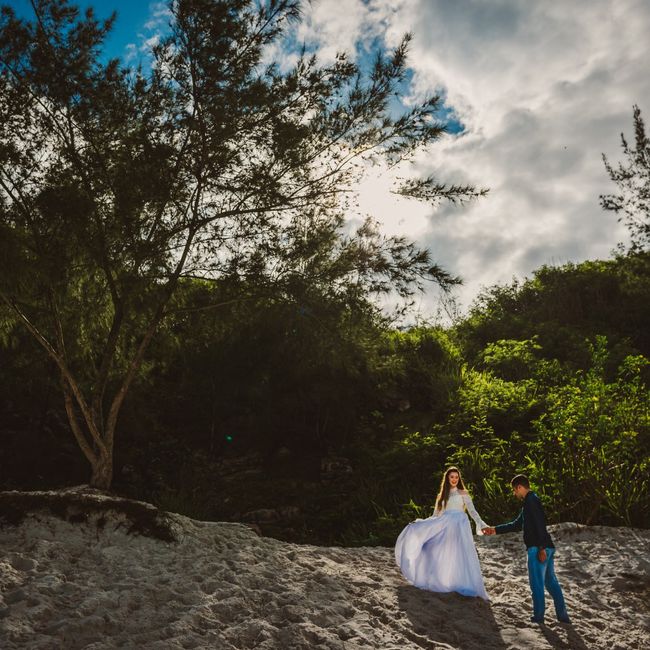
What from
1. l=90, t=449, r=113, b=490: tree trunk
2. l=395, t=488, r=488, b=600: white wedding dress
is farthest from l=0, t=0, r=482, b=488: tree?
l=395, t=488, r=488, b=600: white wedding dress

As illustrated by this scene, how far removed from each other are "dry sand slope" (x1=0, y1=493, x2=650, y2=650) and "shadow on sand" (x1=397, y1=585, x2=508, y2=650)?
0.05 feet

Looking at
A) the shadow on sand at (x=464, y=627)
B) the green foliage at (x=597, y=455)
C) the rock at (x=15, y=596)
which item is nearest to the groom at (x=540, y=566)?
the shadow on sand at (x=464, y=627)

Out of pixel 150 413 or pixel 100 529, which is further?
pixel 150 413

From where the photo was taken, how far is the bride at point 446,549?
499 cm

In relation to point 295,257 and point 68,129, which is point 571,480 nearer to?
point 295,257

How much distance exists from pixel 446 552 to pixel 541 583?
93 centimetres

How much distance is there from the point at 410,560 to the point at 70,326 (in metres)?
6.04

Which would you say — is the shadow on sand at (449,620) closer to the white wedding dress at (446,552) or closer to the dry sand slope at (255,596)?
the dry sand slope at (255,596)

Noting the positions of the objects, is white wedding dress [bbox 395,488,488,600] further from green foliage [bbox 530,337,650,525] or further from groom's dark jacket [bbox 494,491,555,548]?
green foliage [bbox 530,337,650,525]

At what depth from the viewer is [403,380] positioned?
41.3 ft

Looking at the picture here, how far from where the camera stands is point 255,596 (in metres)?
4.38

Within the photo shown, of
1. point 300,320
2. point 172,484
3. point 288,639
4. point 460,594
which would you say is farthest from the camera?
point 172,484

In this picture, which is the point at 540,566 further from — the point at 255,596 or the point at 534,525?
the point at 255,596

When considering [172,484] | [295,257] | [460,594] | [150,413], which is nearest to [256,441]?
[172,484]
